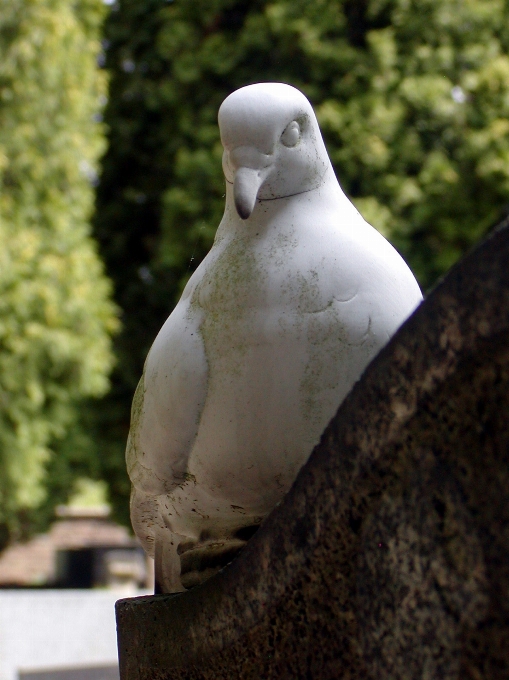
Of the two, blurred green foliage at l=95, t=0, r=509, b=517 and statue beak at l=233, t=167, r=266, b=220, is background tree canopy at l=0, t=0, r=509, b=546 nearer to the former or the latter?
blurred green foliage at l=95, t=0, r=509, b=517

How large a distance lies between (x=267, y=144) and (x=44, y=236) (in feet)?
28.6

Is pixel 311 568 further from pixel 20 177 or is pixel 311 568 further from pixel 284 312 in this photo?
pixel 20 177

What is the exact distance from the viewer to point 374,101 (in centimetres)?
1070

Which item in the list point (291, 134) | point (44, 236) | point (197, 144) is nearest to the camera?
point (291, 134)

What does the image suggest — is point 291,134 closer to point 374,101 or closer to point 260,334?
point 260,334

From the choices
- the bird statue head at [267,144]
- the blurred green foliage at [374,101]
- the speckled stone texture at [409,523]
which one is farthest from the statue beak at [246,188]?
the blurred green foliage at [374,101]

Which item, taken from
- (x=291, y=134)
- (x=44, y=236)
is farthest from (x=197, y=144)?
(x=291, y=134)

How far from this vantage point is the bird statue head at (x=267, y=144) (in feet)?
6.50

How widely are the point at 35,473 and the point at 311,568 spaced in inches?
339

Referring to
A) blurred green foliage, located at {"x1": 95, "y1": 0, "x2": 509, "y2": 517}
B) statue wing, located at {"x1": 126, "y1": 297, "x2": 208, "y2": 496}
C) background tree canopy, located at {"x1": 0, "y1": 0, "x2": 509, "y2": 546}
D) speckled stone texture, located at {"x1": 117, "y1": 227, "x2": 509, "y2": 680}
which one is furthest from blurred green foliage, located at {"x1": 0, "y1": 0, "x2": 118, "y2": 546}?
speckled stone texture, located at {"x1": 117, "y1": 227, "x2": 509, "y2": 680}

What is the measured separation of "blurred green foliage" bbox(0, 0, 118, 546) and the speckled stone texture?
8094mm

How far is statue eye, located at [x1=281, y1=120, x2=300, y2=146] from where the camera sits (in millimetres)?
2041

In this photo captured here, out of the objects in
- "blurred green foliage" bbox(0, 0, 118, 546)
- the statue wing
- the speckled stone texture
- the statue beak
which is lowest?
the speckled stone texture

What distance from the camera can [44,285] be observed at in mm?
9938
